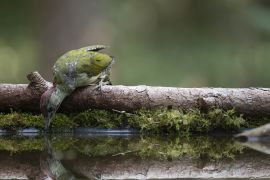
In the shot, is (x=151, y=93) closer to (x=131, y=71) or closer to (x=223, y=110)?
(x=223, y=110)

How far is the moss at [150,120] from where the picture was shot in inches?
250

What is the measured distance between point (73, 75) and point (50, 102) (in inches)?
17.8

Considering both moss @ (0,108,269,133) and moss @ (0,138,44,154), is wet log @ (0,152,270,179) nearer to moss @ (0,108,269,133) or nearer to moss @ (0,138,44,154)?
moss @ (0,138,44,154)

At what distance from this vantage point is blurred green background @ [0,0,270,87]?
12109 mm

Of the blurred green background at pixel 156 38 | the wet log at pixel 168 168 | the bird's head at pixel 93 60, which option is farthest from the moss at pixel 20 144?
the blurred green background at pixel 156 38

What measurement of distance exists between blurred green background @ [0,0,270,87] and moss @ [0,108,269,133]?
5.49m

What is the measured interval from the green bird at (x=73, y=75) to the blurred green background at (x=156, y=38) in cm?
510

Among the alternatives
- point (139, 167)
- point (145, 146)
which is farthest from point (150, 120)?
point (139, 167)

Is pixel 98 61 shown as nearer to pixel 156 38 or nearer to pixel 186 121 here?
pixel 186 121

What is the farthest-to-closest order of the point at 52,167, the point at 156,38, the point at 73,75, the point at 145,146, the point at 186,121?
the point at 156,38
the point at 73,75
the point at 186,121
the point at 145,146
the point at 52,167

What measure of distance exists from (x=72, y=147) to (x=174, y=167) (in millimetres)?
1286

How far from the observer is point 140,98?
21.2 feet

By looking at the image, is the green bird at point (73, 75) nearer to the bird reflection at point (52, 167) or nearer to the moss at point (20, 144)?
the moss at point (20, 144)

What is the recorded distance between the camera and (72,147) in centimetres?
546
